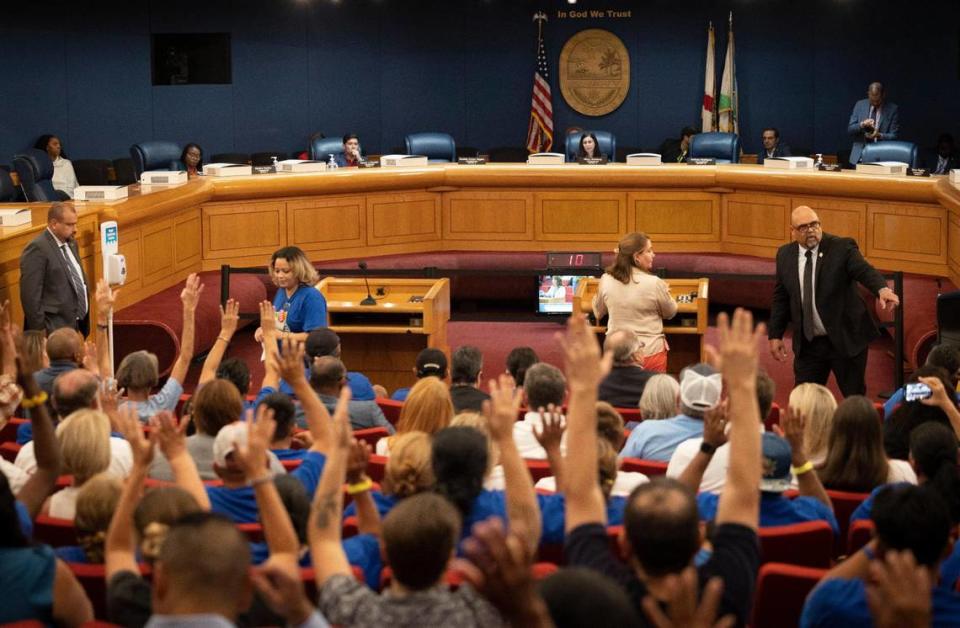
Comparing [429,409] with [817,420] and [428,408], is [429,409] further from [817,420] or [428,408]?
[817,420]

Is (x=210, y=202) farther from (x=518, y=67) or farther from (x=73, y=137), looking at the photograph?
(x=518, y=67)

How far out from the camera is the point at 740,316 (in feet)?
8.90

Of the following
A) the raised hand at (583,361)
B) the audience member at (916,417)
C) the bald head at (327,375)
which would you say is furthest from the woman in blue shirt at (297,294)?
the raised hand at (583,361)

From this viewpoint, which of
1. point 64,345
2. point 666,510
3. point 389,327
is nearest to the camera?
point 666,510

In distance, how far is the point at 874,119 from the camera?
14.0 m

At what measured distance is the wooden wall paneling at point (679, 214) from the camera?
37.4ft

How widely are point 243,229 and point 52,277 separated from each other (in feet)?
12.2

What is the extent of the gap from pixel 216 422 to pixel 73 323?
337cm

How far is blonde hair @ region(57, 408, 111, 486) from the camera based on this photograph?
379 centimetres

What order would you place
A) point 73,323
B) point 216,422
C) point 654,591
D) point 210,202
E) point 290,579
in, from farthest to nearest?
point 210,202
point 73,323
point 216,422
point 654,591
point 290,579

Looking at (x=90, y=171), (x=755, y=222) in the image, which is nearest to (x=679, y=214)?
(x=755, y=222)

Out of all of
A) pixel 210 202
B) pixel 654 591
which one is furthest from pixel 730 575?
pixel 210 202

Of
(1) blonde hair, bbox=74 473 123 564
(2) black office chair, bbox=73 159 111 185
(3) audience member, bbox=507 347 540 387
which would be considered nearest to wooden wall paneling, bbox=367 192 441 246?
(2) black office chair, bbox=73 159 111 185

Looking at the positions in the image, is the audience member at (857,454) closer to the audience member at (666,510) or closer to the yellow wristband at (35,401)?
the audience member at (666,510)
